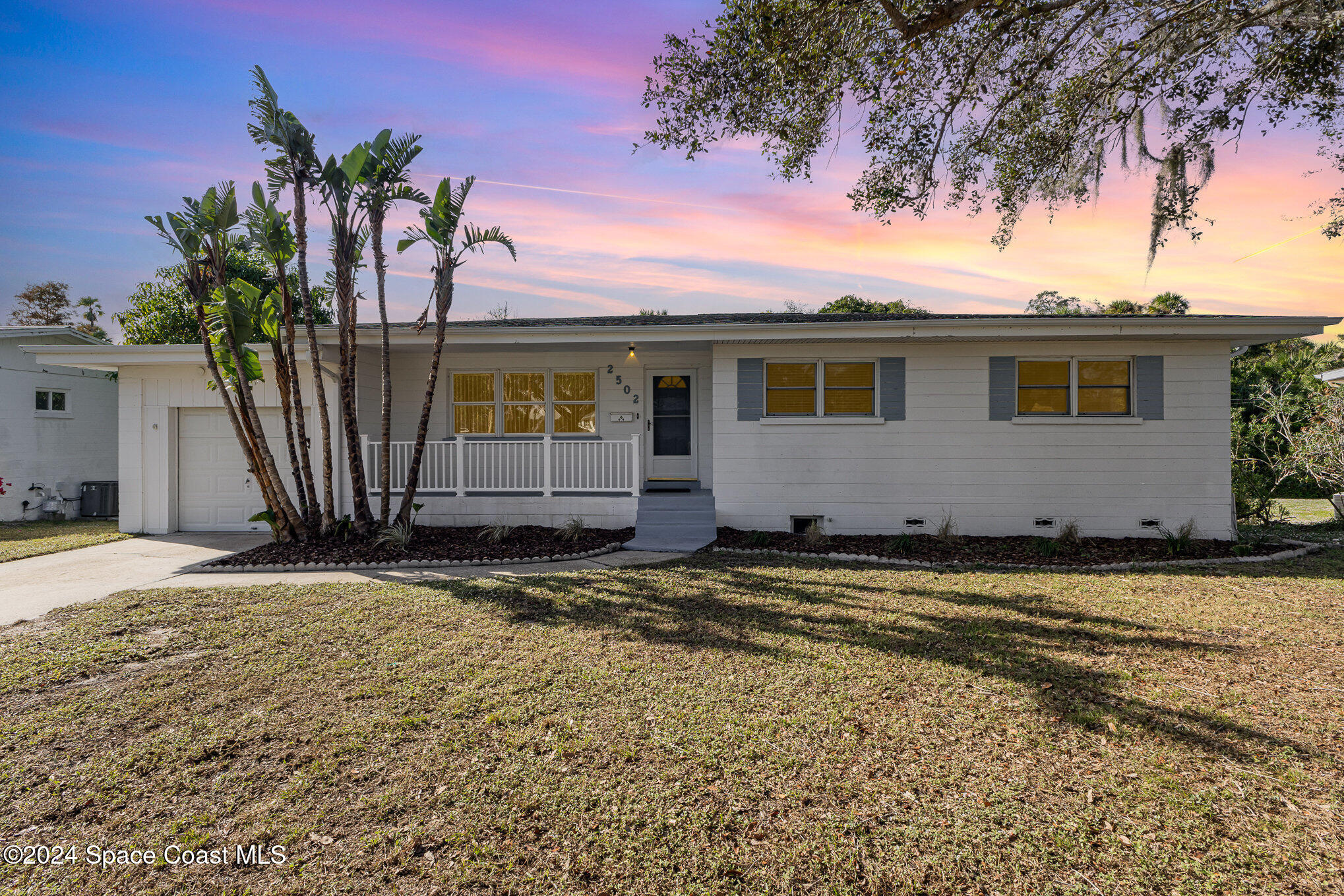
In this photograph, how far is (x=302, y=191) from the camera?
7.71 meters

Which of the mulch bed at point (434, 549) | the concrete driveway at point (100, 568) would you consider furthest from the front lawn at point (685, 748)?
the mulch bed at point (434, 549)

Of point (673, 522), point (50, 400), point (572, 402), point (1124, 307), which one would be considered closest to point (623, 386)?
point (572, 402)

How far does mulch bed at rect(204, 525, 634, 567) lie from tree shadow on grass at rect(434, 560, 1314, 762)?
131cm

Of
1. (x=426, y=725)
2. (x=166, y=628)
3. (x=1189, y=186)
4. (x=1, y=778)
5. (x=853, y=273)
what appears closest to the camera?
(x=1, y=778)

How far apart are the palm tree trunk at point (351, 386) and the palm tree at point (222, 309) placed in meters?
0.89

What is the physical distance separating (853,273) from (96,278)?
30.5 meters

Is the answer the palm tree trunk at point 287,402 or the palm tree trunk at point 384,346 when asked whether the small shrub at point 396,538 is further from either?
the palm tree trunk at point 287,402

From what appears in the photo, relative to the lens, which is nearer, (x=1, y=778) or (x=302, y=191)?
(x=1, y=778)

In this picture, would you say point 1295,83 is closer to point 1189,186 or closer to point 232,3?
point 1189,186

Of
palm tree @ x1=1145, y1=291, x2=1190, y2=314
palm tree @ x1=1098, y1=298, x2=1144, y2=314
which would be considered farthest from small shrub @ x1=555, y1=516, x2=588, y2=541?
palm tree @ x1=1145, y1=291, x2=1190, y2=314

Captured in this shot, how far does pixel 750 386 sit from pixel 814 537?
2544 mm

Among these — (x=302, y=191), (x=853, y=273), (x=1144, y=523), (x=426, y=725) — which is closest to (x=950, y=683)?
(x=426, y=725)

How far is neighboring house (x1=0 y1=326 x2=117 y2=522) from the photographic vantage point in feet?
42.9

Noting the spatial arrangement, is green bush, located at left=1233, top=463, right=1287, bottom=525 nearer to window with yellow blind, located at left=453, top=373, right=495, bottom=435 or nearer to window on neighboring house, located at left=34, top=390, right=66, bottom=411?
window with yellow blind, located at left=453, top=373, right=495, bottom=435
